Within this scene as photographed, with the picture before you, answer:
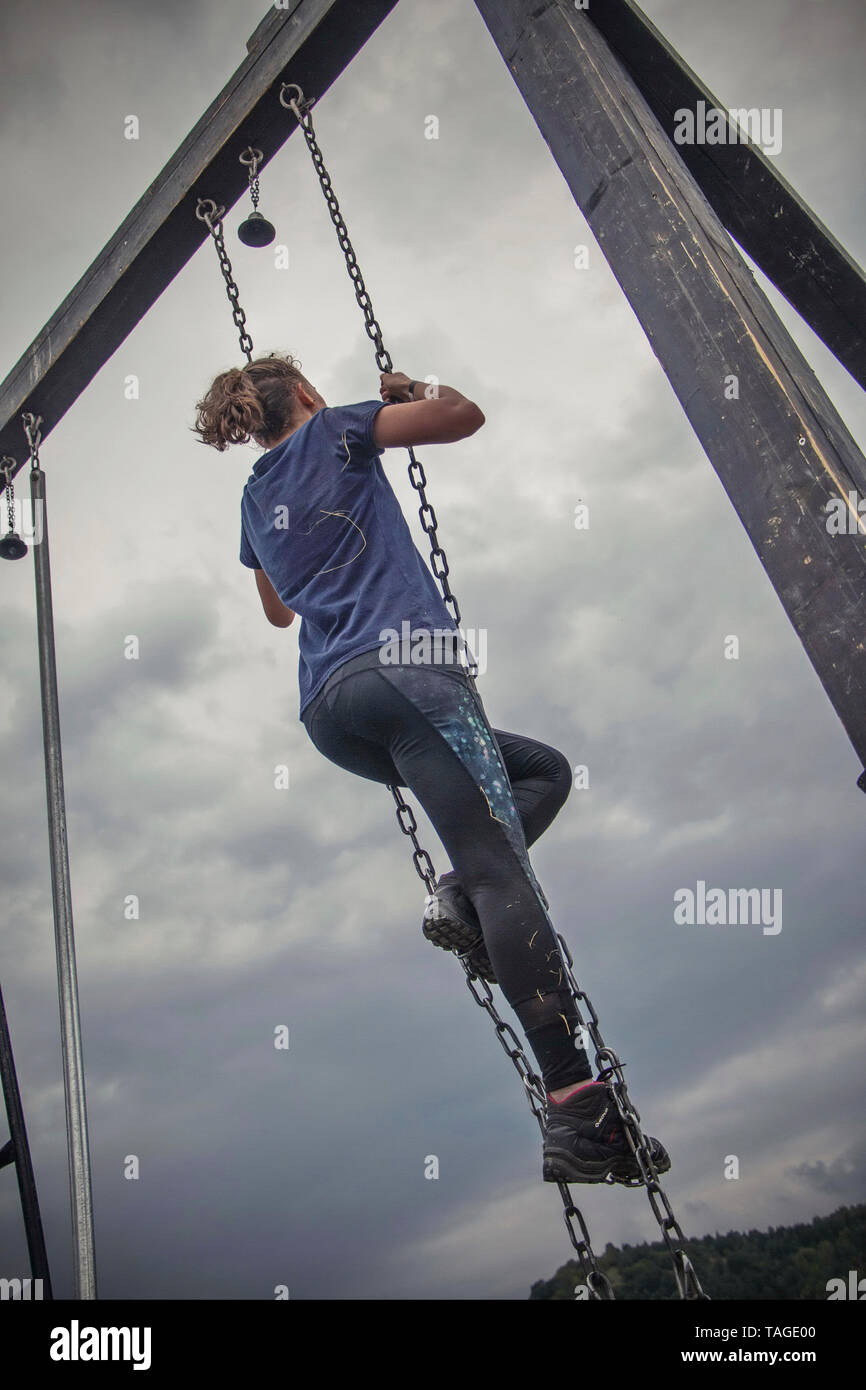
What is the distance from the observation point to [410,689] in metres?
2.08

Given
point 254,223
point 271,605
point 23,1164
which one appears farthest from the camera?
point 23,1164

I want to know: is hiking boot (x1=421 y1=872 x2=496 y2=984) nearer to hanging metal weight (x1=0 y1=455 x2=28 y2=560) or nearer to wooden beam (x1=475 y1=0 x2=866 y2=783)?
wooden beam (x1=475 y1=0 x2=866 y2=783)

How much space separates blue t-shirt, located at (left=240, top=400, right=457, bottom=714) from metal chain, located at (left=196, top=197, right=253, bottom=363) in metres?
0.86

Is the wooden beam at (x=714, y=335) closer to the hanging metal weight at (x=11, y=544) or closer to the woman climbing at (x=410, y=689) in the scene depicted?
the woman climbing at (x=410, y=689)

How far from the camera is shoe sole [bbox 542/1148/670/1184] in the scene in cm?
190

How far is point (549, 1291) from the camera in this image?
122ft

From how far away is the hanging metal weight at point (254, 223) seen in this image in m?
3.46

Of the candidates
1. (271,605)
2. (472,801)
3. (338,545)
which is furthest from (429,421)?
(271,605)

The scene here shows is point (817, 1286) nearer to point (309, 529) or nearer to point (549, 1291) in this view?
point (549, 1291)

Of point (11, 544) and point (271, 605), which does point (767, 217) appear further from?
point (11, 544)

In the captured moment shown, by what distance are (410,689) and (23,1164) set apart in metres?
2.79

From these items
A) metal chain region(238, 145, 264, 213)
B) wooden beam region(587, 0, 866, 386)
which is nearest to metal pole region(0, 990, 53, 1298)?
metal chain region(238, 145, 264, 213)
